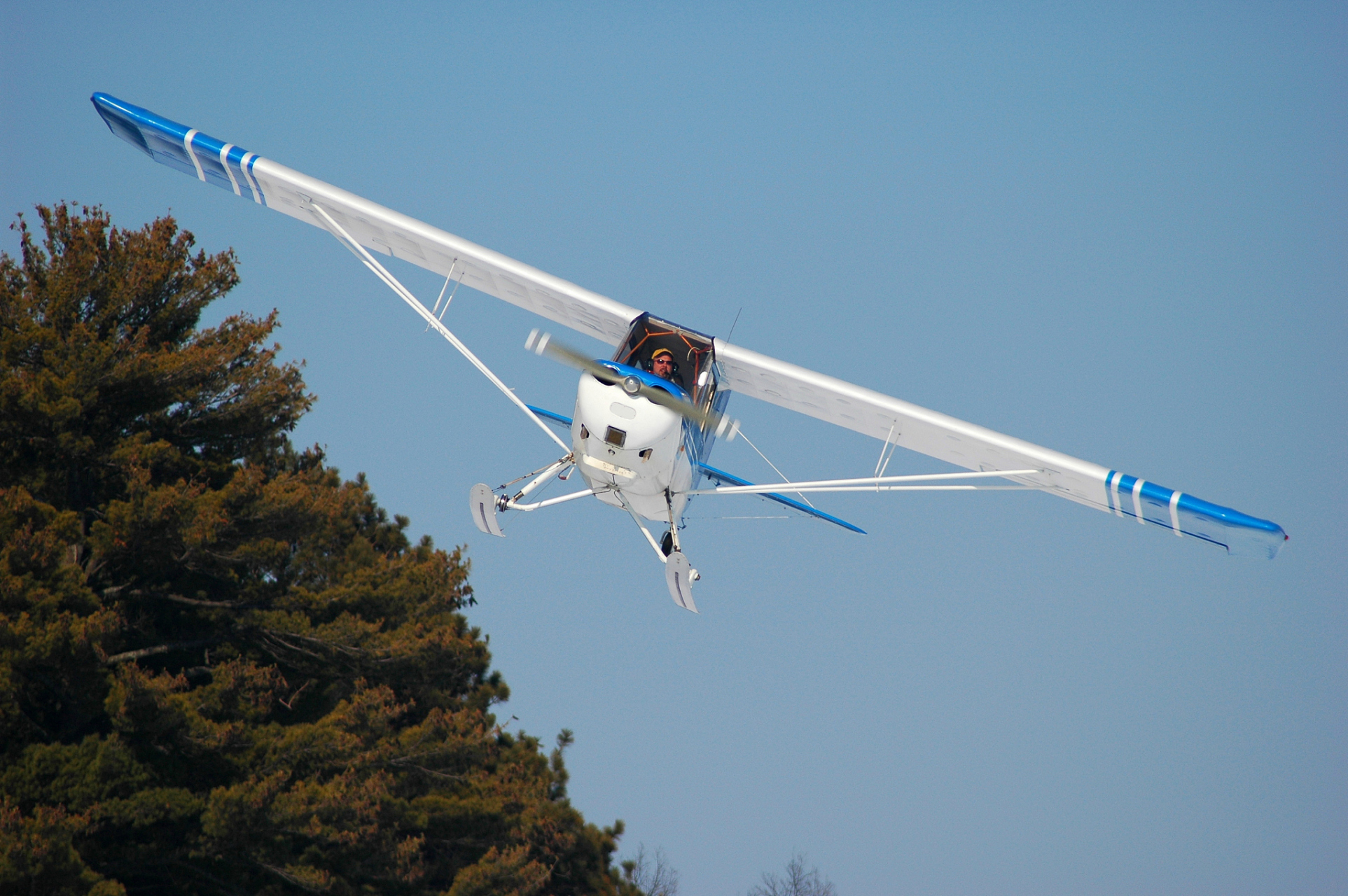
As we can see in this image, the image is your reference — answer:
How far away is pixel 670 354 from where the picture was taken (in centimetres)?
1698

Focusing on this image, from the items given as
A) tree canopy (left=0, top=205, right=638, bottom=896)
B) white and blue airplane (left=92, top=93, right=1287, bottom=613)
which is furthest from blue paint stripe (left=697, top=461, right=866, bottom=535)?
tree canopy (left=0, top=205, right=638, bottom=896)

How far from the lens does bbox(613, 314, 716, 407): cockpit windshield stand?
663 inches

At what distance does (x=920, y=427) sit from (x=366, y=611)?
36.1 feet

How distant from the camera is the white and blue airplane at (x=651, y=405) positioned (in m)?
15.8

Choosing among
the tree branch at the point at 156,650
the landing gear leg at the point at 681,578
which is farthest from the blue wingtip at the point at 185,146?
the landing gear leg at the point at 681,578

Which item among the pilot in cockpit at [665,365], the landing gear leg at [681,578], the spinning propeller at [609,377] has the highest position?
the pilot in cockpit at [665,365]

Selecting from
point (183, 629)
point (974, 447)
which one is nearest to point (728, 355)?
point (974, 447)

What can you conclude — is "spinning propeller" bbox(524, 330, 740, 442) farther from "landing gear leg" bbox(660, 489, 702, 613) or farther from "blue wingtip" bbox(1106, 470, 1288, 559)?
"blue wingtip" bbox(1106, 470, 1288, 559)

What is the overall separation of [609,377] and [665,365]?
144cm

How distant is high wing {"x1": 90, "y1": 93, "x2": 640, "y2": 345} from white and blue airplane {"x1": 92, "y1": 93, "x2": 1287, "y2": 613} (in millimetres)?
23

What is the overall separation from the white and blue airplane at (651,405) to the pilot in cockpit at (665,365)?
0.02 metres

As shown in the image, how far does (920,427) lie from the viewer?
63.4 ft

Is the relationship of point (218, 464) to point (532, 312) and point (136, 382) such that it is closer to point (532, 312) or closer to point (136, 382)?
point (136, 382)

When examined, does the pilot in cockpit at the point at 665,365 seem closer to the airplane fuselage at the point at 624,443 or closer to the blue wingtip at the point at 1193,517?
the airplane fuselage at the point at 624,443
